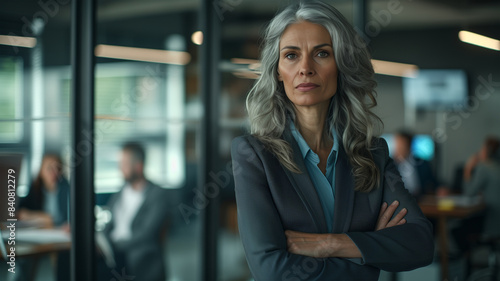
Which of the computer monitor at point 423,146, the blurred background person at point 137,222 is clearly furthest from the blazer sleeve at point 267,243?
the computer monitor at point 423,146

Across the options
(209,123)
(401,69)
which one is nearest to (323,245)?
(209,123)

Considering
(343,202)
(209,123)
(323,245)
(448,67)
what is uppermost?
(448,67)

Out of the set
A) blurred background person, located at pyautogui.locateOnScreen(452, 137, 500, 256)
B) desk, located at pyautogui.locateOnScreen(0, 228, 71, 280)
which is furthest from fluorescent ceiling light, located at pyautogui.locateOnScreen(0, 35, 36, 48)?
blurred background person, located at pyautogui.locateOnScreen(452, 137, 500, 256)

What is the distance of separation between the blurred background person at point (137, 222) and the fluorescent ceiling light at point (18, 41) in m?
1.07

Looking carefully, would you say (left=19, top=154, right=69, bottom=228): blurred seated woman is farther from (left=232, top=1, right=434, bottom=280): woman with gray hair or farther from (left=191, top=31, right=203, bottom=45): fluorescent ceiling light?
(left=232, top=1, right=434, bottom=280): woman with gray hair

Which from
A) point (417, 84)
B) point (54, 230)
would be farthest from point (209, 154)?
point (417, 84)

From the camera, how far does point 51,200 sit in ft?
11.9

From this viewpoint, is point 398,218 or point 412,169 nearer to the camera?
point 398,218

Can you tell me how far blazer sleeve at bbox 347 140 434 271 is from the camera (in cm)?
158

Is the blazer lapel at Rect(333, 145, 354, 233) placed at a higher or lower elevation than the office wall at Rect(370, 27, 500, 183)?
lower

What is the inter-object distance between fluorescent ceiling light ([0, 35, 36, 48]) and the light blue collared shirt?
2382mm

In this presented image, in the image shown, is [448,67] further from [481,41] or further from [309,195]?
[309,195]

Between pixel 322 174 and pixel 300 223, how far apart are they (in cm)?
18

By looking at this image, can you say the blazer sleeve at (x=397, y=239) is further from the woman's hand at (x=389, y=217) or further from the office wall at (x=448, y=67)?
the office wall at (x=448, y=67)
